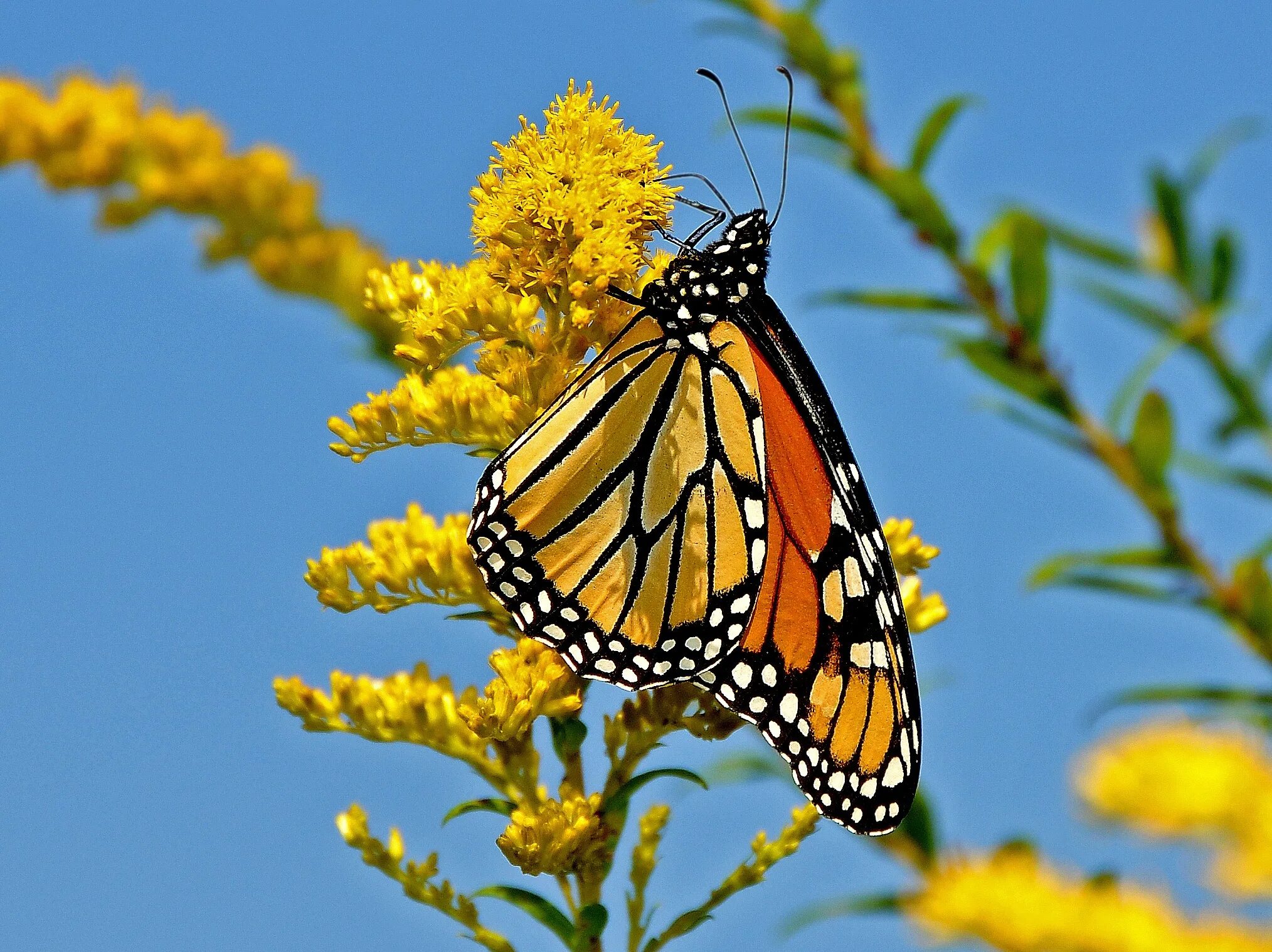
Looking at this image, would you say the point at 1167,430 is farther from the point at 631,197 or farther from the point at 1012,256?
the point at 631,197

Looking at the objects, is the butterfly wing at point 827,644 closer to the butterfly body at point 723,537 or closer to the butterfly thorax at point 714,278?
the butterfly body at point 723,537

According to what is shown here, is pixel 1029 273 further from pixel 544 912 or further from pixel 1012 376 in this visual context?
pixel 544 912

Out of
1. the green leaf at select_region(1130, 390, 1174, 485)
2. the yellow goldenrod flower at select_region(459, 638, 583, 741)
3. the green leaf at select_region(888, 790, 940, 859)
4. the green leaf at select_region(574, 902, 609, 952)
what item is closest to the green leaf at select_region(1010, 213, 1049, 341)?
the green leaf at select_region(1130, 390, 1174, 485)

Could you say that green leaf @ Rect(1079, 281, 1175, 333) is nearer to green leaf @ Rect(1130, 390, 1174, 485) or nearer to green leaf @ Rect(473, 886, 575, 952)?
green leaf @ Rect(1130, 390, 1174, 485)

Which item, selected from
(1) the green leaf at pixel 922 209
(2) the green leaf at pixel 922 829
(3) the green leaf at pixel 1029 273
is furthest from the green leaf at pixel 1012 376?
(2) the green leaf at pixel 922 829

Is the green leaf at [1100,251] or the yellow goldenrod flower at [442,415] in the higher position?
the green leaf at [1100,251]

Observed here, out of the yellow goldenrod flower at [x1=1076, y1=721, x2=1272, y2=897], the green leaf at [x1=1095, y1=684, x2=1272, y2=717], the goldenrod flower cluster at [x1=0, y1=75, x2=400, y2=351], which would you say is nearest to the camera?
the green leaf at [x1=1095, y1=684, x2=1272, y2=717]
